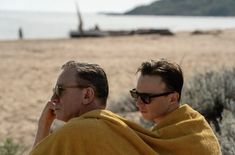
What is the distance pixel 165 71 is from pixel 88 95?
0.36m

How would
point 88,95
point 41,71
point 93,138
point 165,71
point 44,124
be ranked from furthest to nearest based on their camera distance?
1. point 41,71
2. point 44,124
3. point 165,71
4. point 88,95
5. point 93,138

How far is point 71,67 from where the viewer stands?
2.48 meters

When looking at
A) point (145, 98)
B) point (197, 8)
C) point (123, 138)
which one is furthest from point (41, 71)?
point (197, 8)

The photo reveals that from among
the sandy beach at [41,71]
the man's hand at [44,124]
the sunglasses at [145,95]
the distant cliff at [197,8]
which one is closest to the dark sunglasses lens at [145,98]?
the sunglasses at [145,95]

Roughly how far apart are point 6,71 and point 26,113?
6.64m

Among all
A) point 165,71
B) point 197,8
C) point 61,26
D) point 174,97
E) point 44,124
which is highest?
point 165,71

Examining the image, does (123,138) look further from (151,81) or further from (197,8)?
(197,8)

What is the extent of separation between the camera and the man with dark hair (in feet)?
8.34

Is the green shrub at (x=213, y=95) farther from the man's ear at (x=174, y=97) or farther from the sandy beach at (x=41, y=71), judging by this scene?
the man's ear at (x=174, y=97)

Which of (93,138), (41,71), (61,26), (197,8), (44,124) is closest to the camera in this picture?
(93,138)

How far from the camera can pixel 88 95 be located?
241 cm

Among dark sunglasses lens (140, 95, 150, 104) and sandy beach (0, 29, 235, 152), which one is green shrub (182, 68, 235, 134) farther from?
dark sunglasses lens (140, 95, 150, 104)

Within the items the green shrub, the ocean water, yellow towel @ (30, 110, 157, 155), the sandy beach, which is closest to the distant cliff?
the ocean water

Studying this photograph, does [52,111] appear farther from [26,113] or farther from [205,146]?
[26,113]
